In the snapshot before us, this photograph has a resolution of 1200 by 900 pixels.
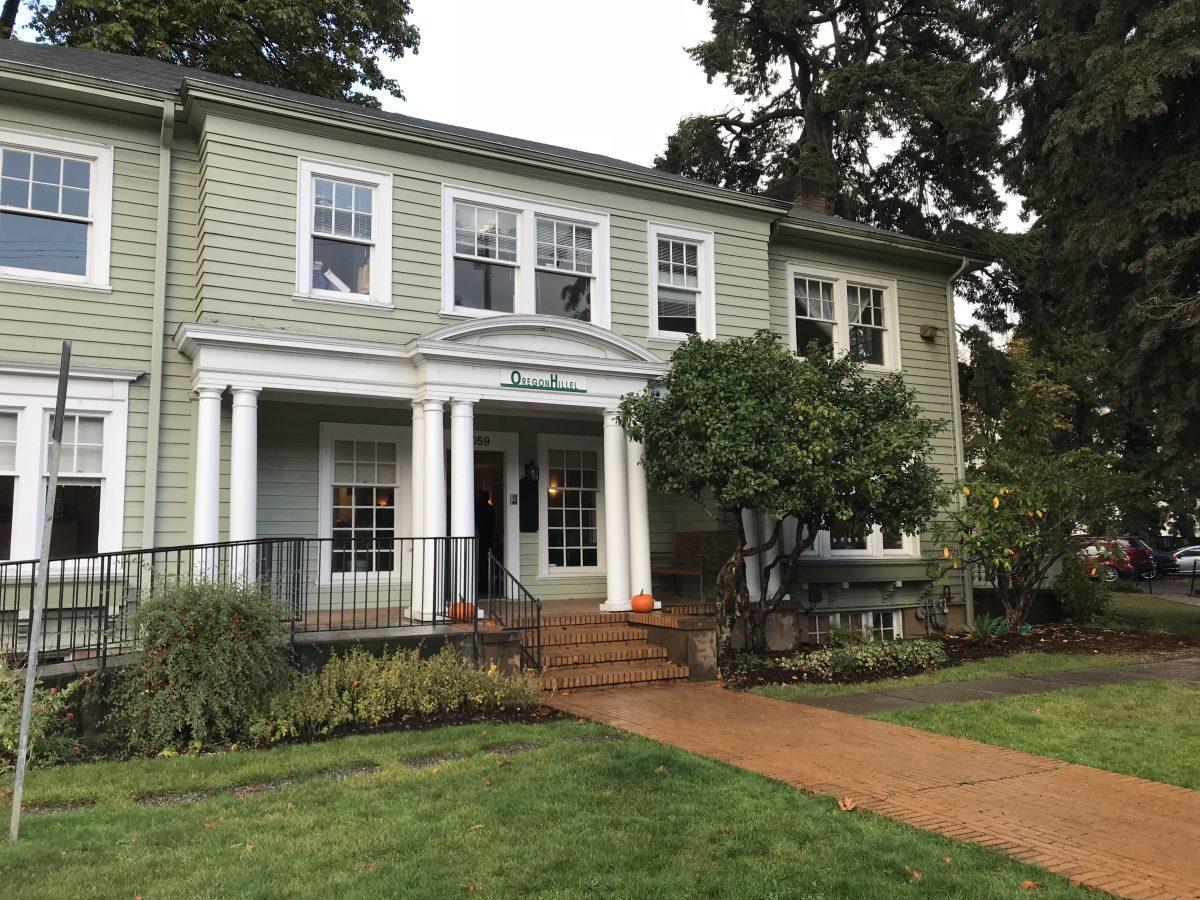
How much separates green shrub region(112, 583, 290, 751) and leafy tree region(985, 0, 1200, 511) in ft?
39.7

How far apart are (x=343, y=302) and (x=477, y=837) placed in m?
7.45

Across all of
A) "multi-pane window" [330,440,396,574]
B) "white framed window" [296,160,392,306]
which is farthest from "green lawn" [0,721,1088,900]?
"white framed window" [296,160,392,306]

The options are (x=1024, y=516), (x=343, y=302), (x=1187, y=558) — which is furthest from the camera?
(x=1187, y=558)

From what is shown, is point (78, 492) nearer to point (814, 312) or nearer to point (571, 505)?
point (571, 505)

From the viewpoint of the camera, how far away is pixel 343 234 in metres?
11.1

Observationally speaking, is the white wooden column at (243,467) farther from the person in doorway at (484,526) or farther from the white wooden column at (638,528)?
the white wooden column at (638,528)

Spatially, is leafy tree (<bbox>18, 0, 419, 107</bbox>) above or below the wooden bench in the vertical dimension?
above

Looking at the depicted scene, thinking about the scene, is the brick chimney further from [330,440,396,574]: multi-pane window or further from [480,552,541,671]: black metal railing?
[480,552,541,671]: black metal railing

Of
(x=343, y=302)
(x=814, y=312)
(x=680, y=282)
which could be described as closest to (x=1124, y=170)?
(x=814, y=312)

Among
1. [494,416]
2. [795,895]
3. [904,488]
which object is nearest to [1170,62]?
[904,488]

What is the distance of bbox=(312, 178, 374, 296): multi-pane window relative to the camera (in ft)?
35.9

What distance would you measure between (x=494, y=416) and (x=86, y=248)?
17.4 ft

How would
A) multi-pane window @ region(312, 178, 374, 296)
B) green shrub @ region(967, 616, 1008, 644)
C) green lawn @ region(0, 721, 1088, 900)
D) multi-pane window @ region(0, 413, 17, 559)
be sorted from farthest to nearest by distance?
green shrub @ region(967, 616, 1008, 644) → multi-pane window @ region(312, 178, 374, 296) → multi-pane window @ region(0, 413, 17, 559) → green lawn @ region(0, 721, 1088, 900)

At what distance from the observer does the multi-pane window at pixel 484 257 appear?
38.8 ft
